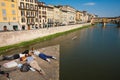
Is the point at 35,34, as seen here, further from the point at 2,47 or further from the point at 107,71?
the point at 107,71

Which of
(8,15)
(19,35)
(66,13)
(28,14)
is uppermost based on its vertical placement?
(66,13)

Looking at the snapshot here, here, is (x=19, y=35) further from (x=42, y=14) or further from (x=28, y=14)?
(x=42, y=14)

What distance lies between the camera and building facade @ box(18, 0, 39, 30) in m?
45.2

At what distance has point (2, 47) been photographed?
94.2 feet

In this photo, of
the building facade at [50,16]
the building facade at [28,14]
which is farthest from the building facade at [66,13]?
the building facade at [28,14]

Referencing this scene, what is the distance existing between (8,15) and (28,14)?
362 inches

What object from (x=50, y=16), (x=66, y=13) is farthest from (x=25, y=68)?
(x=66, y=13)

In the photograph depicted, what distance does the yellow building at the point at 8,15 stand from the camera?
126 feet

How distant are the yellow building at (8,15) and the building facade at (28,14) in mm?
2198

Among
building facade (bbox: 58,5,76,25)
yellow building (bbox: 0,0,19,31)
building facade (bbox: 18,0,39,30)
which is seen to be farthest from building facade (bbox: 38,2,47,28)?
building facade (bbox: 58,5,76,25)

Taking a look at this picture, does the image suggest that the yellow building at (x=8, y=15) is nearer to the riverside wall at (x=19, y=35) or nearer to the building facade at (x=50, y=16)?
the riverside wall at (x=19, y=35)

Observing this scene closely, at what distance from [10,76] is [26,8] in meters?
34.5

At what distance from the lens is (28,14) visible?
48.1 metres

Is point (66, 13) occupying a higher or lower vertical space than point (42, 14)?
higher
